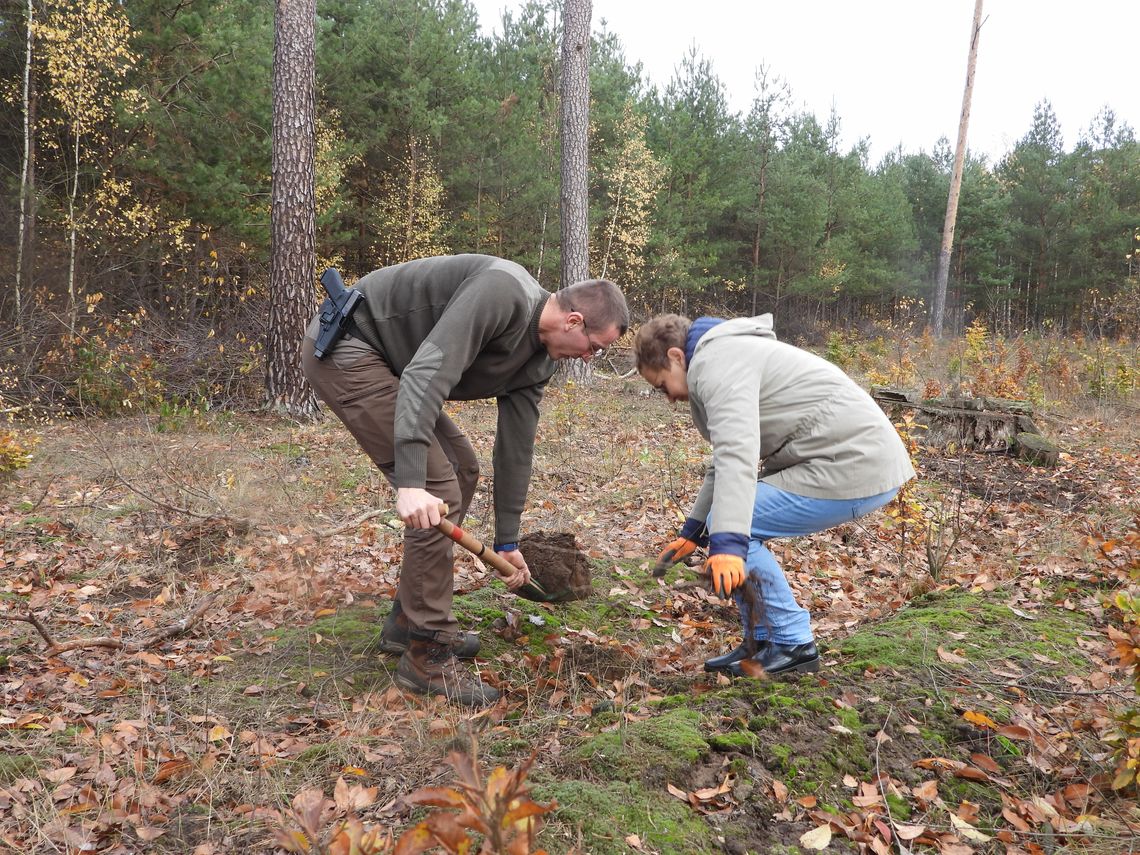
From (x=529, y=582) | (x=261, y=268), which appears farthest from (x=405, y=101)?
(x=529, y=582)

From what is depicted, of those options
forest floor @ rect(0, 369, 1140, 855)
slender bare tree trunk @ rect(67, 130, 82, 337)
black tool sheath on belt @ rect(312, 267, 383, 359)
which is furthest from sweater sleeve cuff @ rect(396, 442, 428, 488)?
slender bare tree trunk @ rect(67, 130, 82, 337)

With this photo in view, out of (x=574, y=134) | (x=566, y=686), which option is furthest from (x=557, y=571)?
(x=574, y=134)

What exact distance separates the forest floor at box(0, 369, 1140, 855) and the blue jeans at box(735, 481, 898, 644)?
24 cm

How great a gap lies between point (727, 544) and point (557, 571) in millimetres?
1666

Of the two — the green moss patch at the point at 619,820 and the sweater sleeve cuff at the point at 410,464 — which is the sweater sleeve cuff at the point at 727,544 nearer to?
the green moss patch at the point at 619,820

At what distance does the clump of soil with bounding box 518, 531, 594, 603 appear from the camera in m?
4.15

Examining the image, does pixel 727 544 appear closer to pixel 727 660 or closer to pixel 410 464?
pixel 727 660

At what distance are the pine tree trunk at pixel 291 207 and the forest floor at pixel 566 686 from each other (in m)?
3.00

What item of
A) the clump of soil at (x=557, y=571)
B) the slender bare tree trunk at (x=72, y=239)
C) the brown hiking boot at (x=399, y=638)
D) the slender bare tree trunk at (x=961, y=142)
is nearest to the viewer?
the brown hiking boot at (x=399, y=638)

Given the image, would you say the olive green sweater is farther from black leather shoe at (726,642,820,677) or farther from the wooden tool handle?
black leather shoe at (726,642,820,677)

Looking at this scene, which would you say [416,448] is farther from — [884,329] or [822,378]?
[884,329]

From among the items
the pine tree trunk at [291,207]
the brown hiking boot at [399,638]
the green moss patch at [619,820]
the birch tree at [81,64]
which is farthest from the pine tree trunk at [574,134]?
the green moss patch at [619,820]

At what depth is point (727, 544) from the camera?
8.70ft

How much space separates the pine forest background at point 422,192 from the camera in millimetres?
10836
